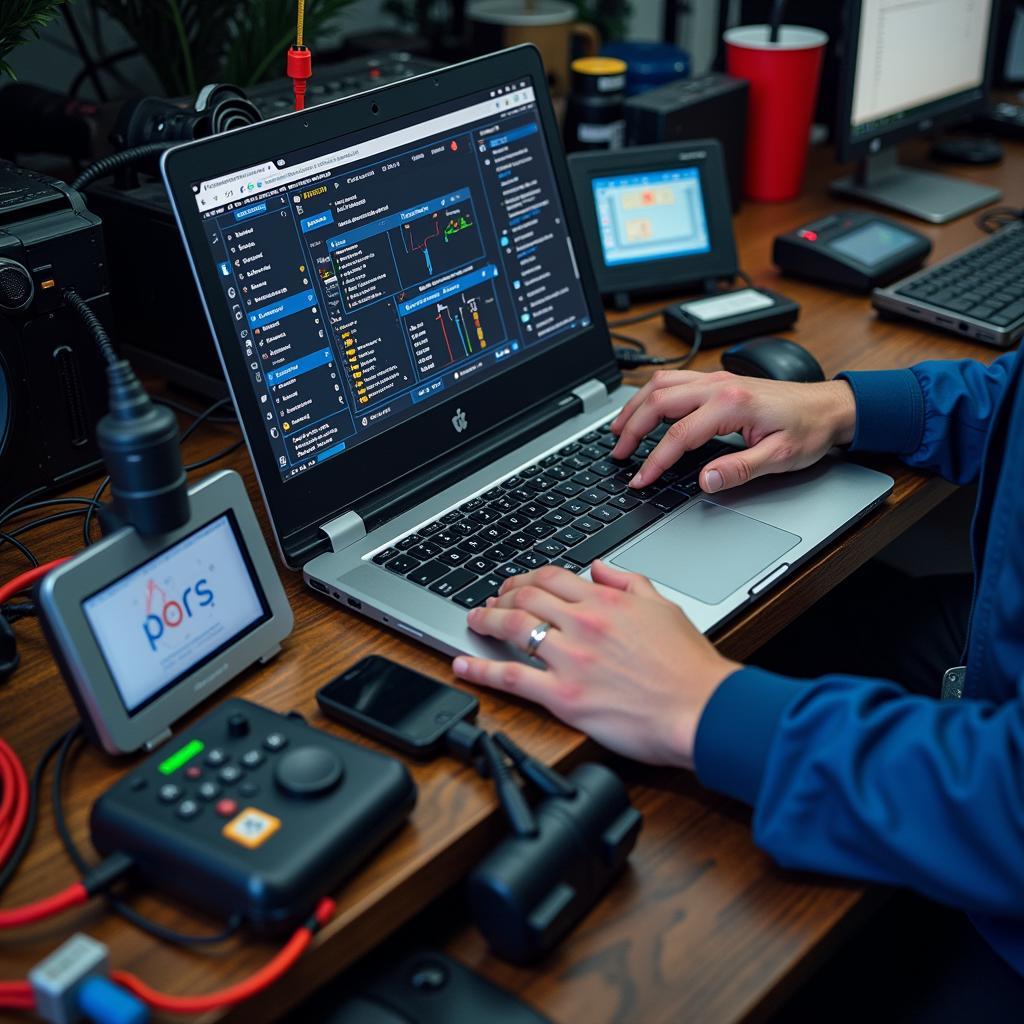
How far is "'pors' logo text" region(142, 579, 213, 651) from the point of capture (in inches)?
30.3

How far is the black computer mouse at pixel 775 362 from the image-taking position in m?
1.20

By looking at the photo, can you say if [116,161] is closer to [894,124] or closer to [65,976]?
[65,976]

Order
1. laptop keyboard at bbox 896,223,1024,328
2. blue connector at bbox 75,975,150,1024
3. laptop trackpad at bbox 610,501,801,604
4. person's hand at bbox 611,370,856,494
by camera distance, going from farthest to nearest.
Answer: laptop keyboard at bbox 896,223,1024,328
person's hand at bbox 611,370,856,494
laptop trackpad at bbox 610,501,801,604
blue connector at bbox 75,975,150,1024

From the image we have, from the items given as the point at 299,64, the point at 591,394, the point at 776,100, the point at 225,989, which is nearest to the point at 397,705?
the point at 225,989

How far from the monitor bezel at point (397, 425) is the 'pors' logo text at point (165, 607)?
0.13 m

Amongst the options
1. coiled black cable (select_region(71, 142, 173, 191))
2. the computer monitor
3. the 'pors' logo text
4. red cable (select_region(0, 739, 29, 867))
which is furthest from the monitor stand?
red cable (select_region(0, 739, 29, 867))

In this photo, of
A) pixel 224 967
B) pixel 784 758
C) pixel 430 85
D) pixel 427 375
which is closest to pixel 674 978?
pixel 784 758

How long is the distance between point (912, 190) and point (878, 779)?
1.37 m

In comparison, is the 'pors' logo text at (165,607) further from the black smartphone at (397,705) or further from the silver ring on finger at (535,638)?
the silver ring on finger at (535,638)

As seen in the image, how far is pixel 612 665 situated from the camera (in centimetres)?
80

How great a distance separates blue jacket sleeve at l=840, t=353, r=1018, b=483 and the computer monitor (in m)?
0.68

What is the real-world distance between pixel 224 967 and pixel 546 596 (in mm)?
334

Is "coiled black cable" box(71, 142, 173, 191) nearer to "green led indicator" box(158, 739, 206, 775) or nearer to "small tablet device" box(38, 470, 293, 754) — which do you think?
"small tablet device" box(38, 470, 293, 754)

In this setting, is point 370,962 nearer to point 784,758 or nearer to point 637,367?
point 784,758
